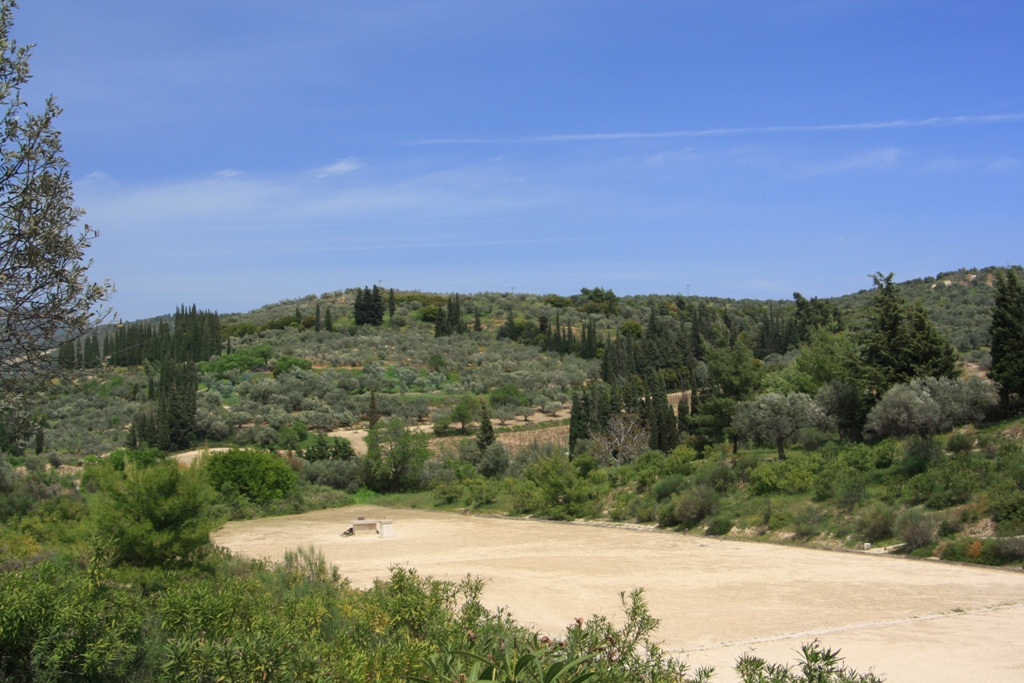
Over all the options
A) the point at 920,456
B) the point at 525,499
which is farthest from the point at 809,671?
the point at 525,499

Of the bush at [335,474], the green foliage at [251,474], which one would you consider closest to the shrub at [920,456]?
the green foliage at [251,474]

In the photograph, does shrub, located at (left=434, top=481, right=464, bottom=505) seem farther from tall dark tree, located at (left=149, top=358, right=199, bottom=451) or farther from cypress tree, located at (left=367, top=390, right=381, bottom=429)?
tall dark tree, located at (left=149, top=358, right=199, bottom=451)

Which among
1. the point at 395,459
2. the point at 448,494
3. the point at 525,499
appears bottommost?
the point at 448,494

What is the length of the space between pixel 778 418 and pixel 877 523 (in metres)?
10.1

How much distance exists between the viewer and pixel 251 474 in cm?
3816

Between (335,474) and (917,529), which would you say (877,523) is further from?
(335,474)

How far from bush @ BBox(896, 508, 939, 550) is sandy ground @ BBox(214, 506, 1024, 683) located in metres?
0.93

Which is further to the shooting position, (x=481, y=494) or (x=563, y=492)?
(x=481, y=494)

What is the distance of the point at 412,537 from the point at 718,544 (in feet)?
34.4

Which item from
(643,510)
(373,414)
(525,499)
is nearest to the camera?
(643,510)

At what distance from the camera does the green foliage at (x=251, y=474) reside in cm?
3775

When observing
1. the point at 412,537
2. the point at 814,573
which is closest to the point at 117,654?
the point at 814,573

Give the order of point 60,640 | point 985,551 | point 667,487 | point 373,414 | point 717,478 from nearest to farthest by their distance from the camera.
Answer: point 60,640
point 985,551
point 717,478
point 667,487
point 373,414

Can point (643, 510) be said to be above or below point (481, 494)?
above
